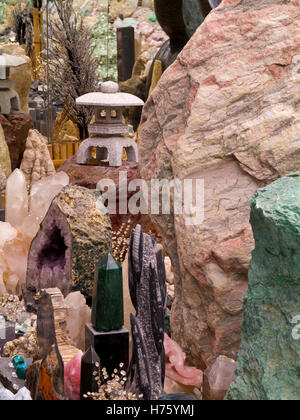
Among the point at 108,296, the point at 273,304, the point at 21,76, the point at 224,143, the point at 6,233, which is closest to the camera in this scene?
the point at 273,304

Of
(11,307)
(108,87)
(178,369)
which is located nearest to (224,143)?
(178,369)

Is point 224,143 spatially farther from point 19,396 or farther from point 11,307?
point 11,307

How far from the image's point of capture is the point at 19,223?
2.73m

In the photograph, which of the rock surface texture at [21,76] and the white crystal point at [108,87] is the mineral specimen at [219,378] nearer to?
the white crystal point at [108,87]

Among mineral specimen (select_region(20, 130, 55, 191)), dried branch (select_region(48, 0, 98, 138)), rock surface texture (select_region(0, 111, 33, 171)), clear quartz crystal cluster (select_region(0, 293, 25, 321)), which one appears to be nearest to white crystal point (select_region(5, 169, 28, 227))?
clear quartz crystal cluster (select_region(0, 293, 25, 321))

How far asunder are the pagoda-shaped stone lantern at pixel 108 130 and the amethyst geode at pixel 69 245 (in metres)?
1.28

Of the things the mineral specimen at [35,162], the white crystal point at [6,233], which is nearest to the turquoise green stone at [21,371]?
the white crystal point at [6,233]

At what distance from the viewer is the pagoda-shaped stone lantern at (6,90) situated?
4.01 m

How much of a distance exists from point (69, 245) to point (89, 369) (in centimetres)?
77

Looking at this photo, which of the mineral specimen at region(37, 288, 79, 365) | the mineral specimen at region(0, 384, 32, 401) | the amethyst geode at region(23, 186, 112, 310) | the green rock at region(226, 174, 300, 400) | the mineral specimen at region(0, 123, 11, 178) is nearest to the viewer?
the green rock at region(226, 174, 300, 400)

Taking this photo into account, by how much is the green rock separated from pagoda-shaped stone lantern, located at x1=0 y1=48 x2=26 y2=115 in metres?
2.97

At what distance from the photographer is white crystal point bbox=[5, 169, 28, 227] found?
8.95 feet

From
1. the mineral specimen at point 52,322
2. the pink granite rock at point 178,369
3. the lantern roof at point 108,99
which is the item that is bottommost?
the pink granite rock at point 178,369

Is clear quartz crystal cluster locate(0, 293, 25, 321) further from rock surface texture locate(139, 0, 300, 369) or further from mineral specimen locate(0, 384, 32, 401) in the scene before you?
mineral specimen locate(0, 384, 32, 401)
